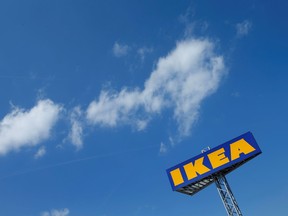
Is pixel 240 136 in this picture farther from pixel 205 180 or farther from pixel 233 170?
pixel 205 180

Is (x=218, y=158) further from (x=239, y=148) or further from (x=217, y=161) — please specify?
(x=239, y=148)

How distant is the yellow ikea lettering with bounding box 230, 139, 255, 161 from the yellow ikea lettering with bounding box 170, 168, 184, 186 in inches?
228

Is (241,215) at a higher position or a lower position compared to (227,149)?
lower

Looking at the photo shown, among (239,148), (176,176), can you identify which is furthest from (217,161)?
(176,176)

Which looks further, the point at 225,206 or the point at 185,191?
the point at 185,191

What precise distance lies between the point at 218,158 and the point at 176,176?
4.89 meters

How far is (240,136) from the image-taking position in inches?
1195

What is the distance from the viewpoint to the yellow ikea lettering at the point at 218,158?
30.2m

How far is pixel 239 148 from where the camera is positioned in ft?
98.6

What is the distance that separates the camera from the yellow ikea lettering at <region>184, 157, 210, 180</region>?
30719 mm

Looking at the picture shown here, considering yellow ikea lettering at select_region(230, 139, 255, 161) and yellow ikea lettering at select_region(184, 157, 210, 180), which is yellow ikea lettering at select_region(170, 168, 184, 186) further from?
yellow ikea lettering at select_region(230, 139, 255, 161)

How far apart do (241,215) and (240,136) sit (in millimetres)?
7701

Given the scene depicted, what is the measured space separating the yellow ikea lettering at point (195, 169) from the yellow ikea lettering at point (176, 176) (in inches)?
31.4

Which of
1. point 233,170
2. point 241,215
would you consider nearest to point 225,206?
point 241,215
